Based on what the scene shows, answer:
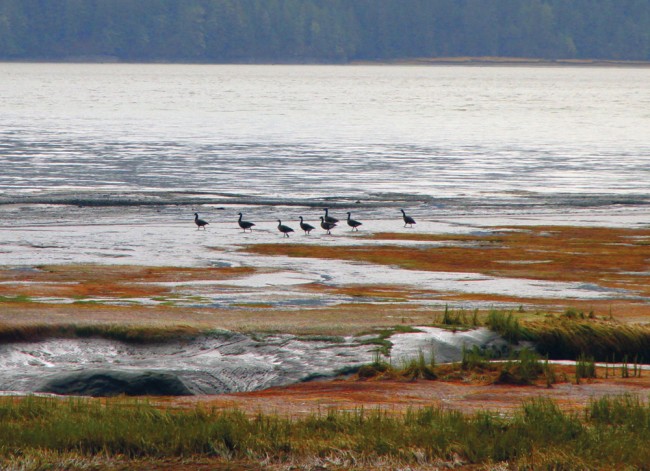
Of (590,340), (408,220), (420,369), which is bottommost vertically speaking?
(420,369)

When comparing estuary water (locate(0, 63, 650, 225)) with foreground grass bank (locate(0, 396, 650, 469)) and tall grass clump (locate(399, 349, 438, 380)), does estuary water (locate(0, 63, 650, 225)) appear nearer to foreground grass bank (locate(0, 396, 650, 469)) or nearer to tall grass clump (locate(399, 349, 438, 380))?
tall grass clump (locate(399, 349, 438, 380))

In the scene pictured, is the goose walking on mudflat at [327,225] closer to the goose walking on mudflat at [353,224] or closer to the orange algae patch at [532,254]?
the goose walking on mudflat at [353,224]

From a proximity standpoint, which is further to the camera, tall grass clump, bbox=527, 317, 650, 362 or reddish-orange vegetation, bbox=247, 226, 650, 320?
reddish-orange vegetation, bbox=247, 226, 650, 320

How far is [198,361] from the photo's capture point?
50.3 ft

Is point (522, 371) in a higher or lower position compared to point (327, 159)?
lower

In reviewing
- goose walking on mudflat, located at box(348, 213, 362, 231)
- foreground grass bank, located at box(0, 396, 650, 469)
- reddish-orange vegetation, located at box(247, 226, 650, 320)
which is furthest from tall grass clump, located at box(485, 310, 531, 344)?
goose walking on mudflat, located at box(348, 213, 362, 231)

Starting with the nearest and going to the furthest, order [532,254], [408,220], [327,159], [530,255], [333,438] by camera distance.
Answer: [333,438] → [530,255] → [532,254] → [408,220] → [327,159]

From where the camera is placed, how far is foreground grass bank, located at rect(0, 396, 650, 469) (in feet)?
32.3

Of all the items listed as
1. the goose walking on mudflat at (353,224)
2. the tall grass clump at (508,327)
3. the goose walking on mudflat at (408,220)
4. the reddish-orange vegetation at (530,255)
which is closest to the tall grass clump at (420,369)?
the tall grass clump at (508,327)

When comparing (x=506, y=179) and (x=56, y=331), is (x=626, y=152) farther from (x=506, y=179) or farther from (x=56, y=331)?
(x=56, y=331)

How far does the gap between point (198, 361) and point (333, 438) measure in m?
Answer: 5.31

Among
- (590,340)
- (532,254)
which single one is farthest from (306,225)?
(590,340)

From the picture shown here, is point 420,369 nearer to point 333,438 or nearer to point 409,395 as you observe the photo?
point 409,395

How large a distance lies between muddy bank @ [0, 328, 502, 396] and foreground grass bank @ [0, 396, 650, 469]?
281 centimetres
